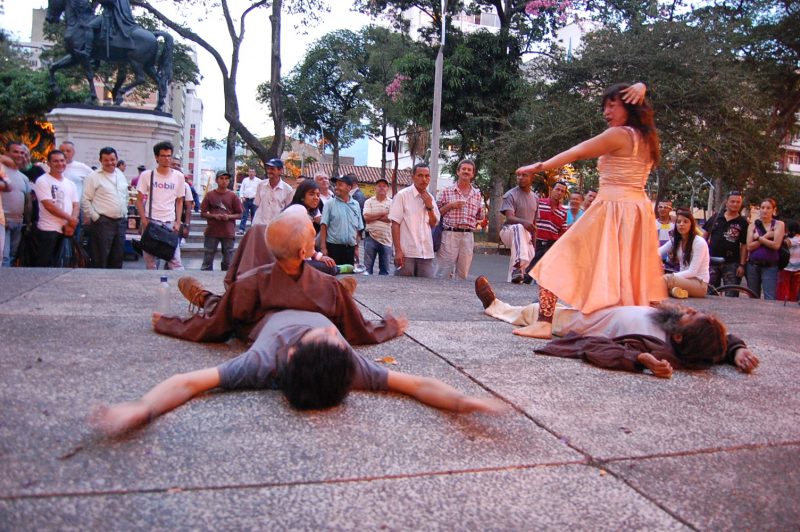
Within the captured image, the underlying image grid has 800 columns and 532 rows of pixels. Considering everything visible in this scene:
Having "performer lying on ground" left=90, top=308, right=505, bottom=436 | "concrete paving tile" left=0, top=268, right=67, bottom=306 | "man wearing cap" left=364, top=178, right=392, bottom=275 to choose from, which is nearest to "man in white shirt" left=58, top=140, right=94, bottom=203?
"concrete paving tile" left=0, top=268, right=67, bottom=306

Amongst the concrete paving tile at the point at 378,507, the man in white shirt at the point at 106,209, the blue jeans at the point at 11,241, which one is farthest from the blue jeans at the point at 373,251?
the concrete paving tile at the point at 378,507

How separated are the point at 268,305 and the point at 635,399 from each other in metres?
2.05

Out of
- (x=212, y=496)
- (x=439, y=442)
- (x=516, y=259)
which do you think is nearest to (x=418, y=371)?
(x=439, y=442)

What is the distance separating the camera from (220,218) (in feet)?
33.9

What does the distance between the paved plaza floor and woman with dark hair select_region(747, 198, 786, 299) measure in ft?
20.5

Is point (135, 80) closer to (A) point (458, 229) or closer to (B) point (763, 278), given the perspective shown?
(A) point (458, 229)

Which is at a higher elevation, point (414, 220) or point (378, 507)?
point (414, 220)

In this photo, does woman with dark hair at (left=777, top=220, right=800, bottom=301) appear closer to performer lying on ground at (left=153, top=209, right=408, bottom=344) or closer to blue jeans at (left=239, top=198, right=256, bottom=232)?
performer lying on ground at (left=153, top=209, right=408, bottom=344)

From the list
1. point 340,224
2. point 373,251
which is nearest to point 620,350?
point 340,224

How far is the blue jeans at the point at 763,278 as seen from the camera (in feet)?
34.1

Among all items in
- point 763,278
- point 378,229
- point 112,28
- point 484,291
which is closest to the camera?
point 484,291

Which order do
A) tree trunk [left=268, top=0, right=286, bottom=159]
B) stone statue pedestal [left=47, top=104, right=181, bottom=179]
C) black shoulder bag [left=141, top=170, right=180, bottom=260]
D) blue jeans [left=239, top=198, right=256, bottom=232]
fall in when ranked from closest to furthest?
black shoulder bag [left=141, top=170, right=180, bottom=260], stone statue pedestal [left=47, top=104, right=181, bottom=179], blue jeans [left=239, top=198, right=256, bottom=232], tree trunk [left=268, top=0, right=286, bottom=159]

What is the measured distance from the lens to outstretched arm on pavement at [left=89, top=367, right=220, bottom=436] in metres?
2.66

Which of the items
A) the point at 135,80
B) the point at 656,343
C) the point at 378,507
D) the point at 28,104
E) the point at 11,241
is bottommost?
the point at 378,507
